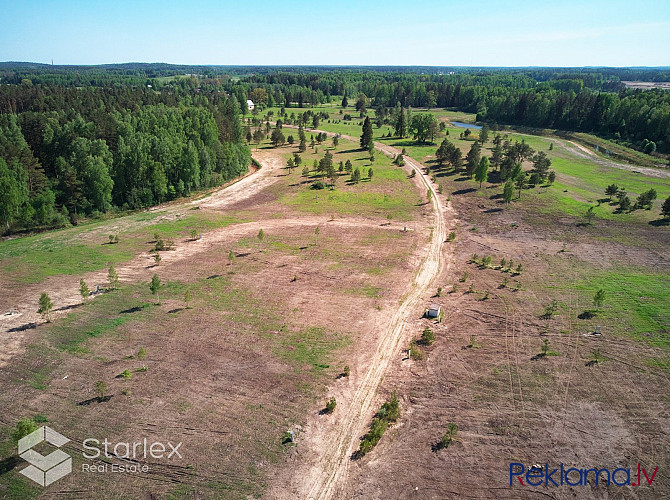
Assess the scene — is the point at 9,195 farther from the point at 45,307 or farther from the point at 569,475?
the point at 569,475

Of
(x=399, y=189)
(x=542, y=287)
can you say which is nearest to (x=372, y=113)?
(x=399, y=189)

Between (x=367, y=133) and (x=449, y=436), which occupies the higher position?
(x=367, y=133)

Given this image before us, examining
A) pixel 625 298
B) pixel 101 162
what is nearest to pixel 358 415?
pixel 625 298

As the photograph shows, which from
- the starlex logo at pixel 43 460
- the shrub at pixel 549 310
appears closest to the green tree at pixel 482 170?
the shrub at pixel 549 310

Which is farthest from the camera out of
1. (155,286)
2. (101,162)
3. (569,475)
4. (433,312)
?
(101,162)

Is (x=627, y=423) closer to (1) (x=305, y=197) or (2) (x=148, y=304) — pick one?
(2) (x=148, y=304)

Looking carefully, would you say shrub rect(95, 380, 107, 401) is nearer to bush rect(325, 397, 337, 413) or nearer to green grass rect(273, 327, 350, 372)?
green grass rect(273, 327, 350, 372)

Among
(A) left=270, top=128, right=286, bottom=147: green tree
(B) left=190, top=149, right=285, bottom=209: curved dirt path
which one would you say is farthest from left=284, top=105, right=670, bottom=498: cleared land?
(A) left=270, top=128, right=286, bottom=147: green tree
